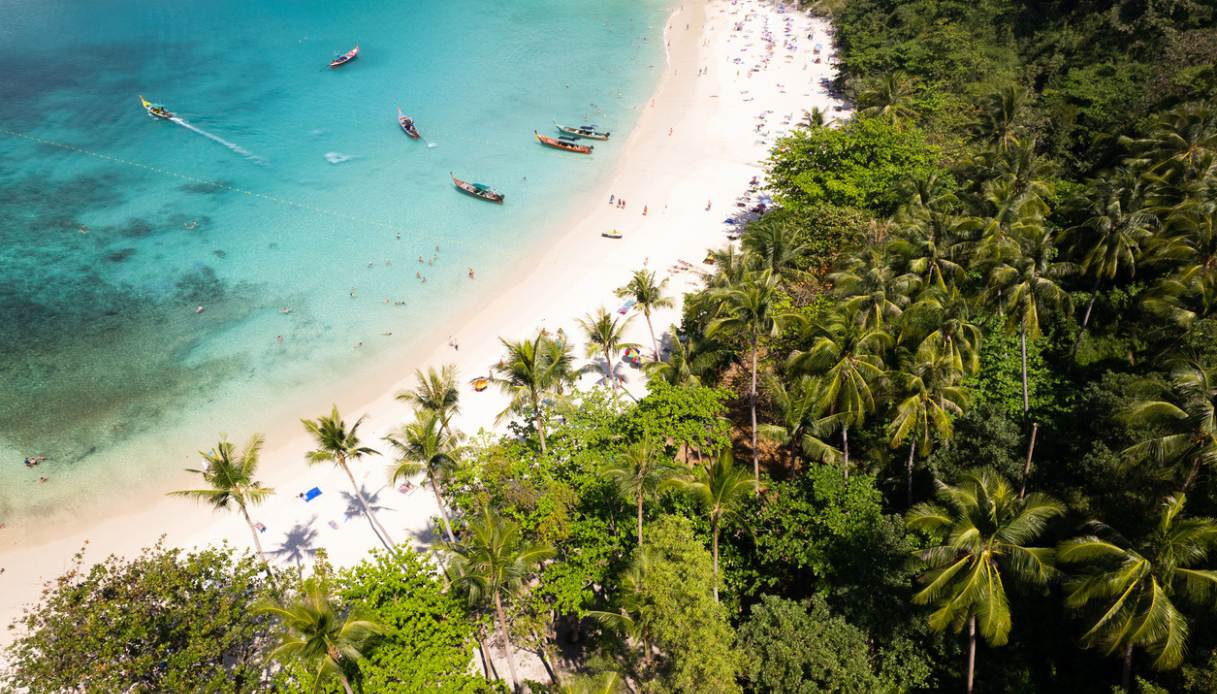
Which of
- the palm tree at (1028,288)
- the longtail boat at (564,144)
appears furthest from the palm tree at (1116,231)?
the longtail boat at (564,144)

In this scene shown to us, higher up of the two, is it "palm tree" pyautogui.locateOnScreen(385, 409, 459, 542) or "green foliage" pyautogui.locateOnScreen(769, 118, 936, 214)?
"green foliage" pyautogui.locateOnScreen(769, 118, 936, 214)

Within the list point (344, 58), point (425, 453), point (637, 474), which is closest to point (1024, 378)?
point (637, 474)

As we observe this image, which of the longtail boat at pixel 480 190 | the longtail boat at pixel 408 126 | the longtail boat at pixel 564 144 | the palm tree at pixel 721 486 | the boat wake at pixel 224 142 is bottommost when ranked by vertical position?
the boat wake at pixel 224 142

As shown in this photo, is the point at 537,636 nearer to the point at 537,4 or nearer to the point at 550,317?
the point at 550,317

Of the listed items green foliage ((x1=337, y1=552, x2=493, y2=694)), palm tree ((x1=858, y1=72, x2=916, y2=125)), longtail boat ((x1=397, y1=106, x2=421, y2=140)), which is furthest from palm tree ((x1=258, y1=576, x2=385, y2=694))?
longtail boat ((x1=397, y1=106, x2=421, y2=140))

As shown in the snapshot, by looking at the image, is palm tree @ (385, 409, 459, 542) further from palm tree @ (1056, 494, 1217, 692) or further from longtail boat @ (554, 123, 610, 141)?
longtail boat @ (554, 123, 610, 141)

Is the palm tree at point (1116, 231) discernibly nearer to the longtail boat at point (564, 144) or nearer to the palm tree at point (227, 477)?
the palm tree at point (227, 477)
